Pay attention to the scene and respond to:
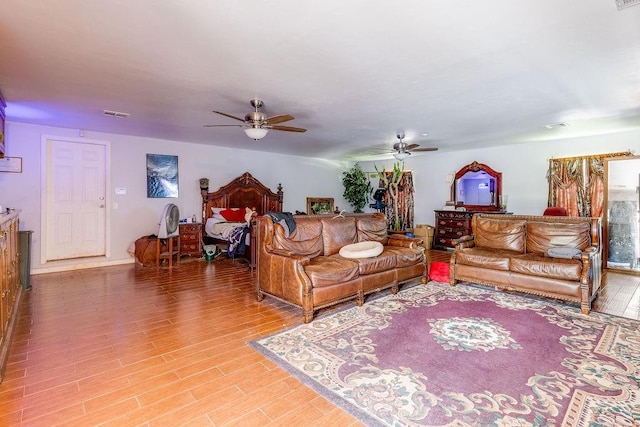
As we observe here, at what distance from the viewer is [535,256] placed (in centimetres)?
430

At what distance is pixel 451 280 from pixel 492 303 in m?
Result: 0.88

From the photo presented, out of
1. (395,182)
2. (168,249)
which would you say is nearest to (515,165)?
(395,182)

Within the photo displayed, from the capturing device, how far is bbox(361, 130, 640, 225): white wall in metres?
6.12

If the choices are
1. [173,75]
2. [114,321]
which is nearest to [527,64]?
[173,75]

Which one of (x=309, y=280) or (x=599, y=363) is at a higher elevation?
(x=309, y=280)

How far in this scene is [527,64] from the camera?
2.97 m

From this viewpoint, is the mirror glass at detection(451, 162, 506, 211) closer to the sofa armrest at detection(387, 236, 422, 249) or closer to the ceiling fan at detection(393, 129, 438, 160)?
the ceiling fan at detection(393, 129, 438, 160)

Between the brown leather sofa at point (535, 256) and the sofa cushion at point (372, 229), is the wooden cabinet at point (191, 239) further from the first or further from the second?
the brown leather sofa at point (535, 256)

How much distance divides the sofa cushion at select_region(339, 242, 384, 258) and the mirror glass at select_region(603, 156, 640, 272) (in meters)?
4.84

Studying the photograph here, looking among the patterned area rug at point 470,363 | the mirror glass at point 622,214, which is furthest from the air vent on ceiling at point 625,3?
the mirror glass at point 622,214

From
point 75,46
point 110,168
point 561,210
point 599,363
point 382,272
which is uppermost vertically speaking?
point 75,46

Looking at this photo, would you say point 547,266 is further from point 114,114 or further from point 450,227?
point 114,114

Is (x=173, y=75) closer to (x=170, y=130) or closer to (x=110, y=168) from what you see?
(x=170, y=130)

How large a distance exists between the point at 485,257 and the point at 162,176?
6238mm
